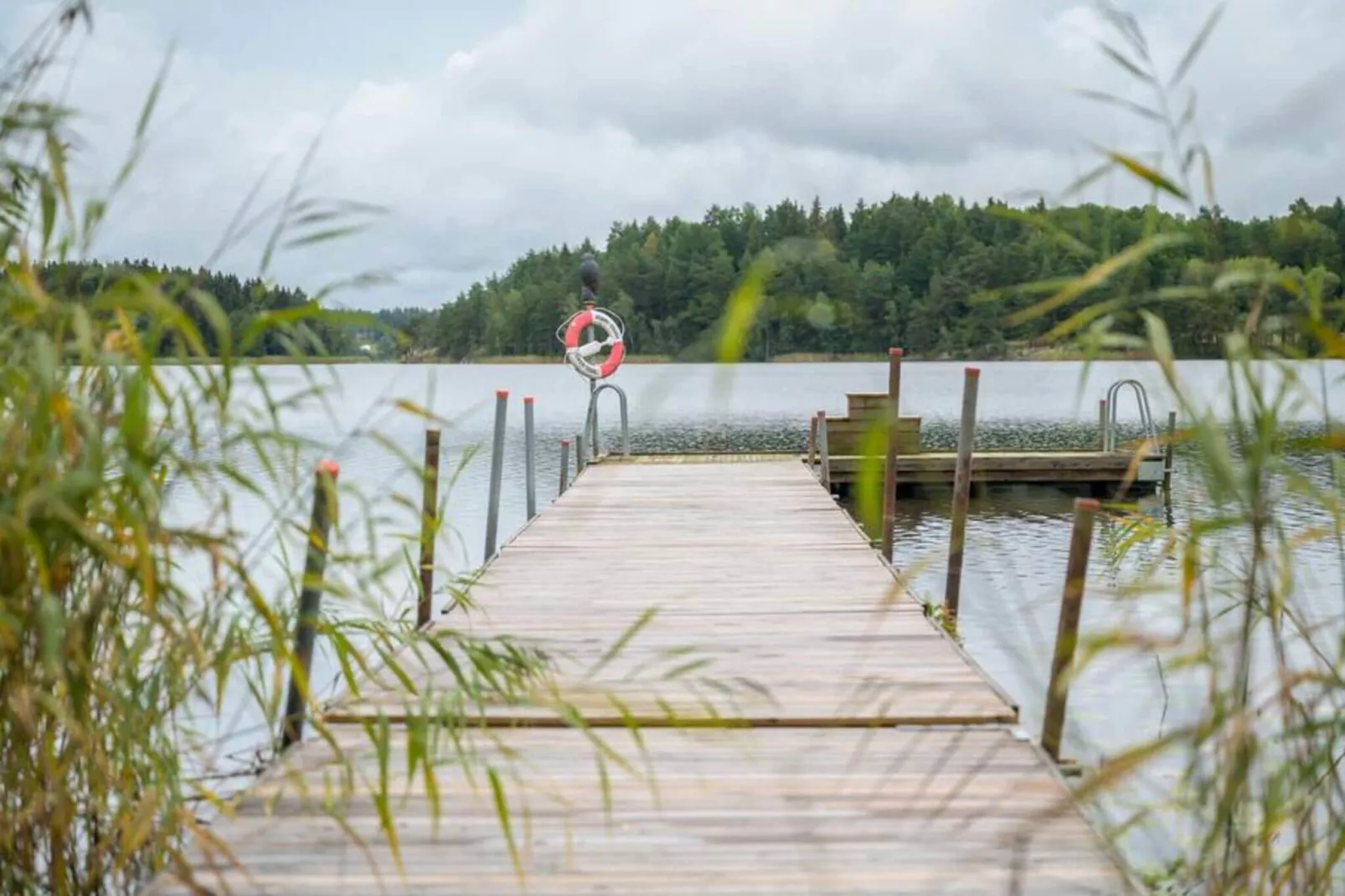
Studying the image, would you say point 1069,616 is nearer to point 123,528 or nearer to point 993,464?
point 123,528

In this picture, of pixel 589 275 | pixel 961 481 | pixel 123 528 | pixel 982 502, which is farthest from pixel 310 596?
pixel 982 502

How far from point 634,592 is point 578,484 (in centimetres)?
443

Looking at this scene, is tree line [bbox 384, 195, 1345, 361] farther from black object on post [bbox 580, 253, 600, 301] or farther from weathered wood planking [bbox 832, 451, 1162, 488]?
weathered wood planking [bbox 832, 451, 1162, 488]

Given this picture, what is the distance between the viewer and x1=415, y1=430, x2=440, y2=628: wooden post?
2.50 metres

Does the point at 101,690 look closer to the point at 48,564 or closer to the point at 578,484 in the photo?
the point at 48,564

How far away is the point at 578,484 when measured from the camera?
9.42m

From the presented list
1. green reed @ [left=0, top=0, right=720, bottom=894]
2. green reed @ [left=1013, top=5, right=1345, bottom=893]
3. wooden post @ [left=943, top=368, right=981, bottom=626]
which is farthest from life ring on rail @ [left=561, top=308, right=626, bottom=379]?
green reed @ [left=1013, top=5, right=1345, bottom=893]

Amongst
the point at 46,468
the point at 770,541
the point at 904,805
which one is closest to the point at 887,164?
the point at 904,805

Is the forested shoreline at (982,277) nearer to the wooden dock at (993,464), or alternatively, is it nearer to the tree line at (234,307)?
the tree line at (234,307)

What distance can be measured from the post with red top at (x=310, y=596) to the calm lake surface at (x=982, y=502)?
6cm

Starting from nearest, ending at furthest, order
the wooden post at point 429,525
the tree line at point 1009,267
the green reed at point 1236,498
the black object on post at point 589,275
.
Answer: the tree line at point 1009,267
the green reed at point 1236,498
the wooden post at point 429,525
the black object on post at point 589,275

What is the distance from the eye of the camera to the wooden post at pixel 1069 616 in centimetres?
270

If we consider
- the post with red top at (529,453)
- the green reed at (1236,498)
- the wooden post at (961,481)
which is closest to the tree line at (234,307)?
the green reed at (1236,498)

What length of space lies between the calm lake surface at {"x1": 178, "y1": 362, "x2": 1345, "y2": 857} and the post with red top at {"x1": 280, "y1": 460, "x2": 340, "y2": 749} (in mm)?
64
